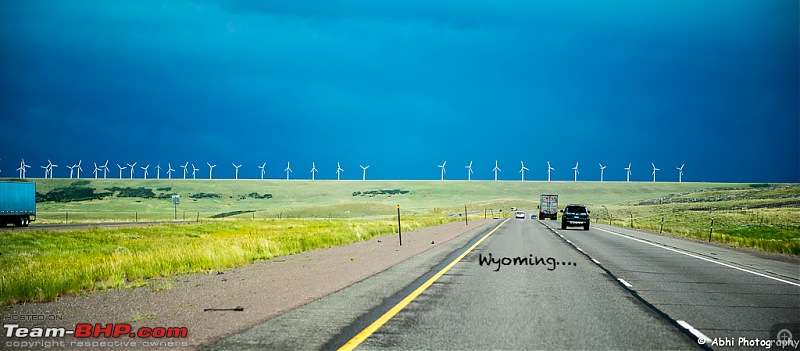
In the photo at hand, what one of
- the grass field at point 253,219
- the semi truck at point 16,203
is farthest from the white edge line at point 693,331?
the semi truck at point 16,203

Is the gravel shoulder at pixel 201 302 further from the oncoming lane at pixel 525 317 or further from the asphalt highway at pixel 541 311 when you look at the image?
the oncoming lane at pixel 525 317

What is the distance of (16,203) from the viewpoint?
2009 inches

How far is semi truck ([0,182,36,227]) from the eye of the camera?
49469mm

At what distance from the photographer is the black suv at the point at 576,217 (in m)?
44.6

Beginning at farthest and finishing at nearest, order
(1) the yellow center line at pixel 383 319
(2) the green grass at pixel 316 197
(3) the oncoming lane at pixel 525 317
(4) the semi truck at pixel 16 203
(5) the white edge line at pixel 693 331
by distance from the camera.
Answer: (2) the green grass at pixel 316 197 → (4) the semi truck at pixel 16 203 → (5) the white edge line at pixel 693 331 → (3) the oncoming lane at pixel 525 317 → (1) the yellow center line at pixel 383 319

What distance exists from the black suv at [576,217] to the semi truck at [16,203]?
4557 centimetres

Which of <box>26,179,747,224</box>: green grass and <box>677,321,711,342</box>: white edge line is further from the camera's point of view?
<box>26,179,747,224</box>: green grass

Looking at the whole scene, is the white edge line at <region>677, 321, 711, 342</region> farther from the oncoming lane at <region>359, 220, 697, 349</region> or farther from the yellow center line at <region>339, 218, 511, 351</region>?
the yellow center line at <region>339, 218, 511, 351</region>

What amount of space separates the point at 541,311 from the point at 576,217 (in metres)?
37.5

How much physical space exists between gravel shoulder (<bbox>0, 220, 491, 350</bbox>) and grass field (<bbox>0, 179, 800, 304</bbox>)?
0.93 m

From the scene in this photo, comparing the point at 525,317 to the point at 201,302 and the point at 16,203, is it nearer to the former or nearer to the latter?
the point at 201,302

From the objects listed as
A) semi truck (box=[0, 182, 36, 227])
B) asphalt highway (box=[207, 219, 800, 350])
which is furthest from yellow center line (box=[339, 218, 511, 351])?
semi truck (box=[0, 182, 36, 227])

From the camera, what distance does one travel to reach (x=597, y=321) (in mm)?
8305

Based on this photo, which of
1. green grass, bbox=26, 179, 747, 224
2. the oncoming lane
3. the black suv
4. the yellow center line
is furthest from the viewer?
green grass, bbox=26, 179, 747, 224
